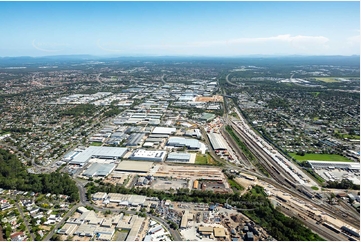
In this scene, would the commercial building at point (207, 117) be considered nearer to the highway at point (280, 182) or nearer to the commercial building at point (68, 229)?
the highway at point (280, 182)

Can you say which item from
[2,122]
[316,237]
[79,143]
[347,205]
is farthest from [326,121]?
[2,122]

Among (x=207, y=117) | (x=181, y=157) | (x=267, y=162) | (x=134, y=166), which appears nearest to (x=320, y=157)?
(x=267, y=162)

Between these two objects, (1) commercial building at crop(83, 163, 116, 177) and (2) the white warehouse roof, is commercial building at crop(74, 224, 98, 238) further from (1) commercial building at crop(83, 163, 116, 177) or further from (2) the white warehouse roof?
(2) the white warehouse roof

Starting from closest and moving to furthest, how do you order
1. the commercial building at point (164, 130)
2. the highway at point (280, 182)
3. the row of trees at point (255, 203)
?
the row of trees at point (255, 203) < the highway at point (280, 182) < the commercial building at point (164, 130)

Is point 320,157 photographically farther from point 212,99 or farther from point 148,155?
point 212,99

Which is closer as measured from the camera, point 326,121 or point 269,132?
point 269,132

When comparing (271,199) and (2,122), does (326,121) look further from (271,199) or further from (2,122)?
(2,122)

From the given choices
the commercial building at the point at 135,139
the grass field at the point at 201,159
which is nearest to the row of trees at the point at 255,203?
the grass field at the point at 201,159
